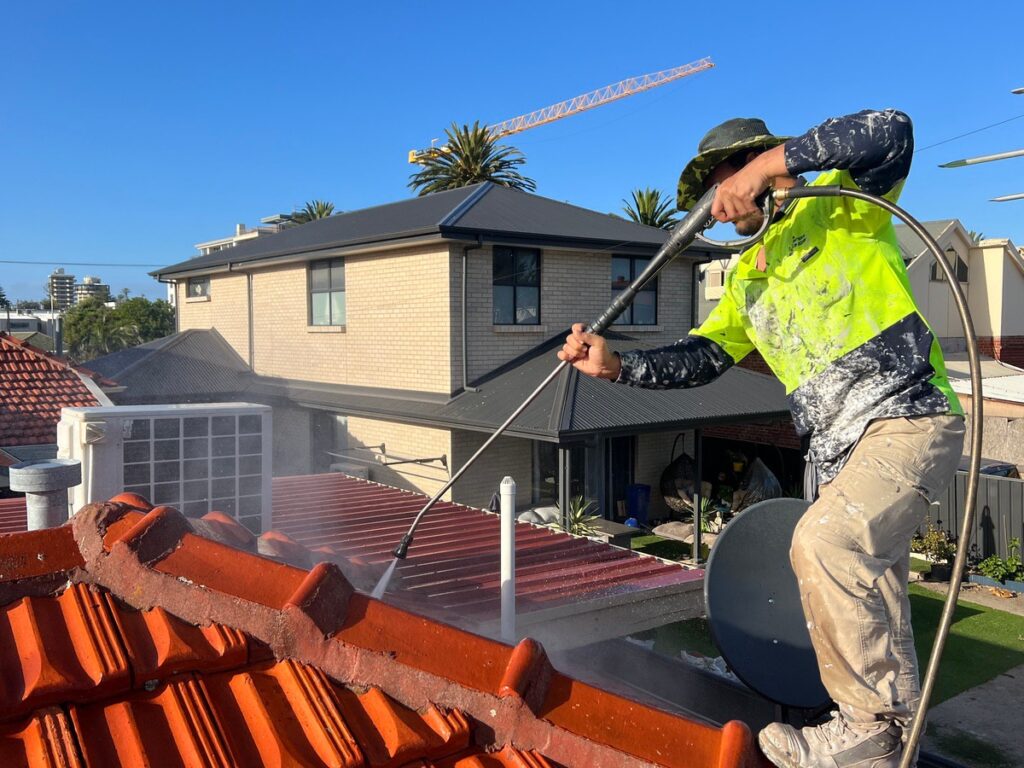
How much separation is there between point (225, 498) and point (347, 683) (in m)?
4.55

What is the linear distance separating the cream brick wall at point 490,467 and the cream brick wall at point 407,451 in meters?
0.30

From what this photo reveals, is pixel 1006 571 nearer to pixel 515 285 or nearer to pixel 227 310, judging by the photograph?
pixel 515 285

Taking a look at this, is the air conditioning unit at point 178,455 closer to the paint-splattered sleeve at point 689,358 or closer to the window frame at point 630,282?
the paint-splattered sleeve at point 689,358

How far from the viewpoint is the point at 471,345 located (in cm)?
1460

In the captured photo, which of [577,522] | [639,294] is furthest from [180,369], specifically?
[577,522]

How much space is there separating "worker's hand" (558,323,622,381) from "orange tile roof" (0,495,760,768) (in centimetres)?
112

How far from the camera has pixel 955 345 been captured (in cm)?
2275

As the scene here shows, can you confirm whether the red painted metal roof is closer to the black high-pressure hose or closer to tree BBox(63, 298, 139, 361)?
the black high-pressure hose

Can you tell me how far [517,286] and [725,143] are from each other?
1293 centimetres

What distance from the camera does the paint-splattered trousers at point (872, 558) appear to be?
6.36 feet

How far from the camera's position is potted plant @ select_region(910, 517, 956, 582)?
13.0 metres

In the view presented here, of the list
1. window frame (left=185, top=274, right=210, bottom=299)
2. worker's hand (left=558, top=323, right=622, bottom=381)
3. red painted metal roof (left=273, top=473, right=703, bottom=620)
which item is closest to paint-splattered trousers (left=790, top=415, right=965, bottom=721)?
worker's hand (left=558, top=323, right=622, bottom=381)

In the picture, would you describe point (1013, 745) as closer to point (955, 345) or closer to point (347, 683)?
point (347, 683)

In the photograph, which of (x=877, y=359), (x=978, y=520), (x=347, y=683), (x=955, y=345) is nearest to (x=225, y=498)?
(x=347, y=683)
